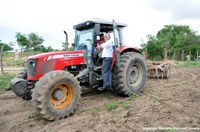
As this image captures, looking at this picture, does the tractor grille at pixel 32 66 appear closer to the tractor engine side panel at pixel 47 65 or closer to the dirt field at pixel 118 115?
the tractor engine side panel at pixel 47 65

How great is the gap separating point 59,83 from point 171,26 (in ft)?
184

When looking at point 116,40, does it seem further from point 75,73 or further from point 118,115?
point 118,115

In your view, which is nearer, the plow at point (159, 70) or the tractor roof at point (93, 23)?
the tractor roof at point (93, 23)

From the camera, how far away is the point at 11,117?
4.82 m

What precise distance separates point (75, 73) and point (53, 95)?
1209 millimetres

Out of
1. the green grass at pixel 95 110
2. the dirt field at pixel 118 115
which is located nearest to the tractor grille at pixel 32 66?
the dirt field at pixel 118 115

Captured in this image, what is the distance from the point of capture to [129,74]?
6.39 m

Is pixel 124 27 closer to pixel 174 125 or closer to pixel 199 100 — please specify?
pixel 199 100

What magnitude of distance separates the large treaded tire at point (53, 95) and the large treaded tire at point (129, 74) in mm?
1491

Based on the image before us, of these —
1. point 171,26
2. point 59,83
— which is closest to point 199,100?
point 59,83

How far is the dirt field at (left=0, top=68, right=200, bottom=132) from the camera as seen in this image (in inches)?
156

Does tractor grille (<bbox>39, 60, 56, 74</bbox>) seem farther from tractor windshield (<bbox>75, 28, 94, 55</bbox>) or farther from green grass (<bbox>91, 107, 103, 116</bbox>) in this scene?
green grass (<bbox>91, 107, 103, 116</bbox>)

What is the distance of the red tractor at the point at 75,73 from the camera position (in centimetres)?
443

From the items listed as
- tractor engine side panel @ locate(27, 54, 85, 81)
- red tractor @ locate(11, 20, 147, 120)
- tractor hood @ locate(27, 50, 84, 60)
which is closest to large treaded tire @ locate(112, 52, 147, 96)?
red tractor @ locate(11, 20, 147, 120)
